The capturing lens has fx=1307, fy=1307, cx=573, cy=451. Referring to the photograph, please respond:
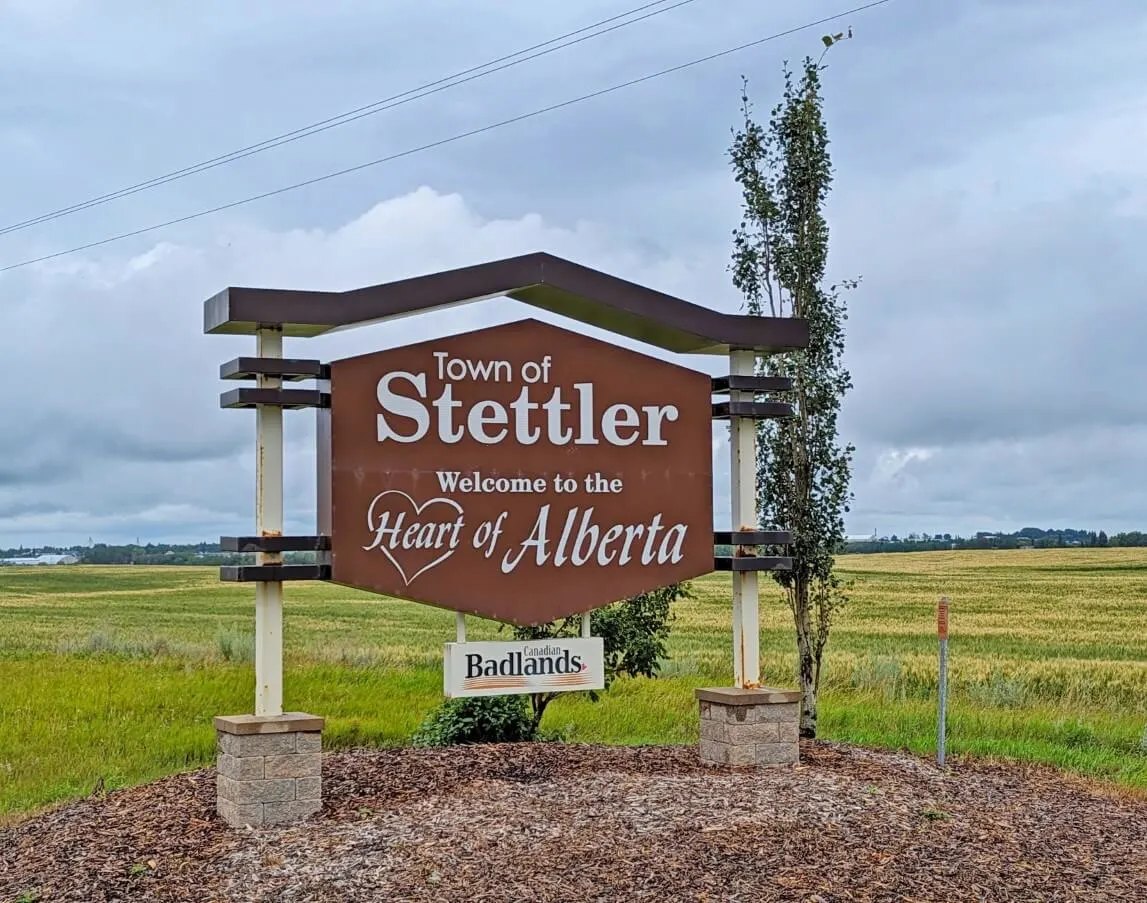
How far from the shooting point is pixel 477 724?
12.2 metres

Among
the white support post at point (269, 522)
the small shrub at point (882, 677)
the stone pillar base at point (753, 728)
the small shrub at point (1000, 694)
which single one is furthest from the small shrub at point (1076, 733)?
the white support post at point (269, 522)

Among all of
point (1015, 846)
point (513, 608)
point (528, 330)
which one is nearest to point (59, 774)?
point (513, 608)

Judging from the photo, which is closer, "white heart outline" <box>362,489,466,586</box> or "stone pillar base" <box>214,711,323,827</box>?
"stone pillar base" <box>214,711,323,827</box>

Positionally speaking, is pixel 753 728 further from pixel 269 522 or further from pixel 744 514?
pixel 269 522

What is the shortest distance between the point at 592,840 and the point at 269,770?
7.53 feet

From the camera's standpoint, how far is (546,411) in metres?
10.2

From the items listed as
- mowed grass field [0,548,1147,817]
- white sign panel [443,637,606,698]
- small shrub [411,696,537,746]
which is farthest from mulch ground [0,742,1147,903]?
mowed grass field [0,548,1147,817]

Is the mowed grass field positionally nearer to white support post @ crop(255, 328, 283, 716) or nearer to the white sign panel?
white support post @ crop(255, 328, 283, 716)

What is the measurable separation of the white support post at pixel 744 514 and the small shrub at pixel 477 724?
2.52 metres

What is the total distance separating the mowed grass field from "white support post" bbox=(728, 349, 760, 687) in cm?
371

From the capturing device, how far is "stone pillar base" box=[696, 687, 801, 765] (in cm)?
1037

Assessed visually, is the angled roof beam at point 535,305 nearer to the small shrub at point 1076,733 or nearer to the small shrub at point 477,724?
the small shrub at point 477,724

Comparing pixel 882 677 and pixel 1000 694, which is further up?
pixel 882 677

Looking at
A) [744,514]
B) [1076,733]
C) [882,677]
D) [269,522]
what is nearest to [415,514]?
[269,522]
